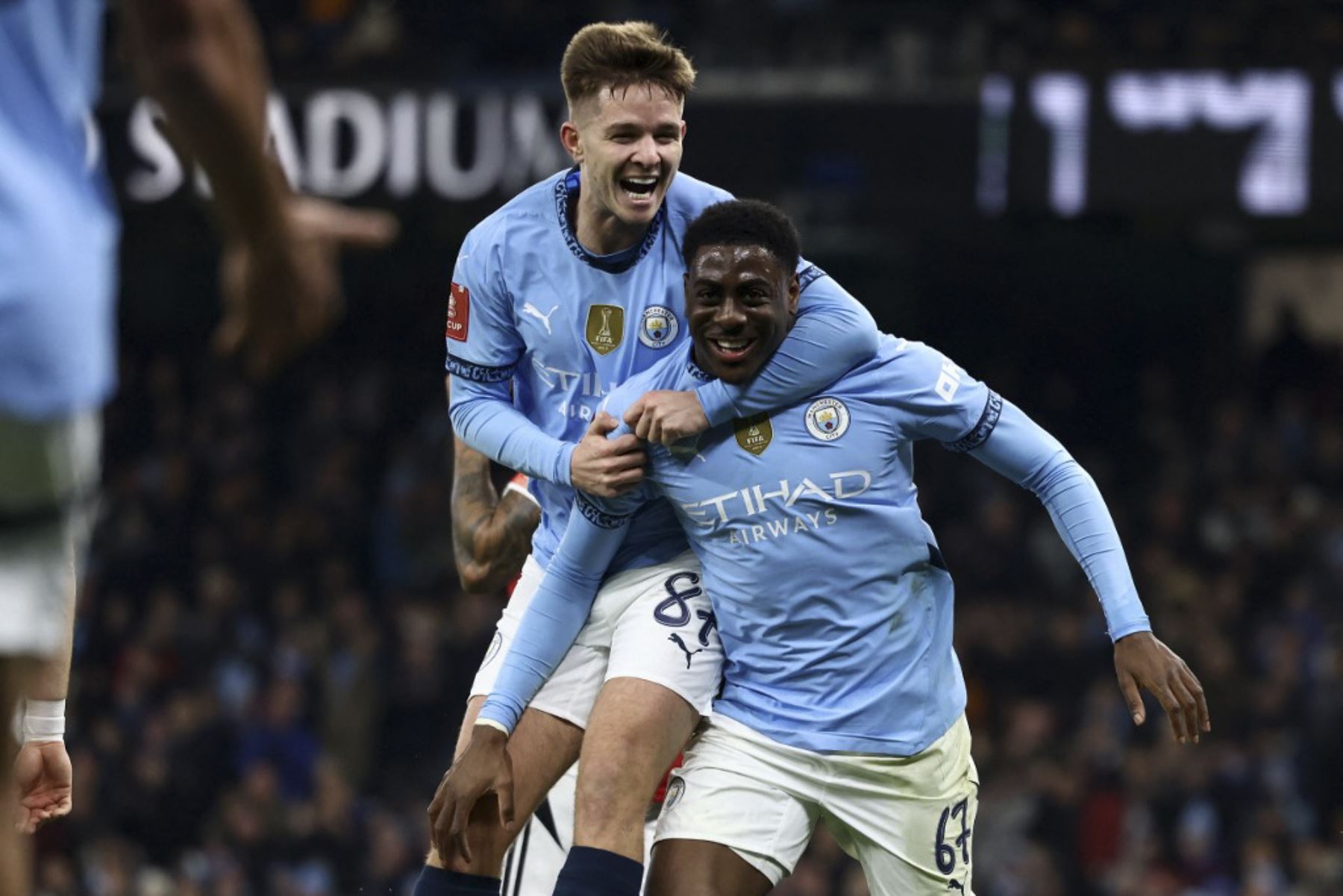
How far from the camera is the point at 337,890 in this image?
11.2 metres

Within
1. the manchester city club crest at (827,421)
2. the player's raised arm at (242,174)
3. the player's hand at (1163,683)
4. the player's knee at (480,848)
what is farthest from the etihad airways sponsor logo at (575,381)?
the player's raised arm at (242,174)

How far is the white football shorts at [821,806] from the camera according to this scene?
416cm

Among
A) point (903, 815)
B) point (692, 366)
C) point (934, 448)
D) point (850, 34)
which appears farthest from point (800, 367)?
point (934, 448)

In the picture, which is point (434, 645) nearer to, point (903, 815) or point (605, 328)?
point (605, 328)

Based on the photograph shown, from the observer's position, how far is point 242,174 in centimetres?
202

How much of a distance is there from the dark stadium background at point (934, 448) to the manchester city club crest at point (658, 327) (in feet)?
20.7

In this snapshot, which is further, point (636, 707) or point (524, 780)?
point (524, 780)

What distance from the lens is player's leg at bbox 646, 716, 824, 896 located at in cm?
409

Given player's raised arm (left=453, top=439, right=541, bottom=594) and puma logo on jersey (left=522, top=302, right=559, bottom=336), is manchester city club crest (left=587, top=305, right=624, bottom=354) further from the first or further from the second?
player's raised arm (left=453, top=439, right=541, bottom=594)

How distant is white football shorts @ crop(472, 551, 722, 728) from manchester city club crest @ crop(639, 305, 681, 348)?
478 millimetres

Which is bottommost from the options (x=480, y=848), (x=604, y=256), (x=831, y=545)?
(x=480, y=848)

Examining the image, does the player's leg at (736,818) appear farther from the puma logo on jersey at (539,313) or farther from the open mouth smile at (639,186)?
the open mouth smile at (639,186)

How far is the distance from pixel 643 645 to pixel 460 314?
889 mm

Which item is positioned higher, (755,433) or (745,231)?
(745,231)
